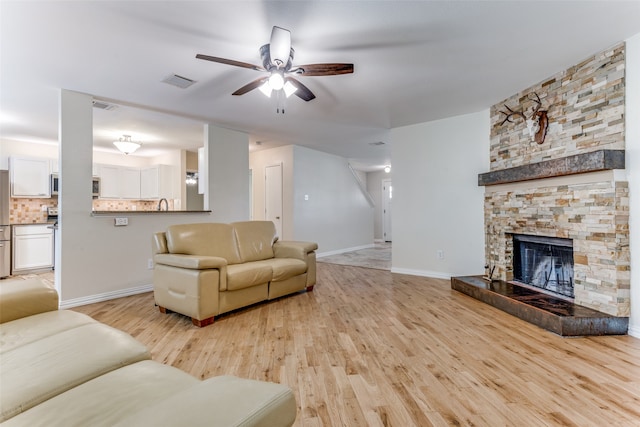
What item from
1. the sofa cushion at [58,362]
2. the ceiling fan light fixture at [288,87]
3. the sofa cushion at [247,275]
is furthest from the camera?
the sofa cushion at [247,275]

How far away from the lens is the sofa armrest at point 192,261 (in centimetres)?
260

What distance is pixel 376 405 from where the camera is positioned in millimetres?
1559

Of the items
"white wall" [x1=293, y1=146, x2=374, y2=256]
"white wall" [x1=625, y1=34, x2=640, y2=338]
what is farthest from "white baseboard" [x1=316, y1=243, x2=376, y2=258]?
"white wall" [x1=625, y1=34, x2=640, y2=338]

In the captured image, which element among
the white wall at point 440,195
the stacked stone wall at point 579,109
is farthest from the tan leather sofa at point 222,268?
the stacked stone wall at point 579,109

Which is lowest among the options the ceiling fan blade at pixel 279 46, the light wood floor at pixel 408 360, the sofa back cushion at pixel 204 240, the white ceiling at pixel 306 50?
the light wood floor at pixel 408 360

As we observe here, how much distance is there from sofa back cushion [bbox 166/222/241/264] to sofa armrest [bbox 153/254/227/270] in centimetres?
17

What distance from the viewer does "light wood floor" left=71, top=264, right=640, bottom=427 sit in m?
1.51

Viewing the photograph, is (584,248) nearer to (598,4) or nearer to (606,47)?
(606,47)

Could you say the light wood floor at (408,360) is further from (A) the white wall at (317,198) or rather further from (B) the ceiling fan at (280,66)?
(A) the white wall at (317,198)

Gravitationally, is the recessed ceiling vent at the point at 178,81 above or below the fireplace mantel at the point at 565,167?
above

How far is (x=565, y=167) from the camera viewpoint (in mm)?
2729

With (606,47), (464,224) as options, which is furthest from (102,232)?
(606,47)

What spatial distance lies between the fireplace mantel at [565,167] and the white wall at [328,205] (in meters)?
3.60

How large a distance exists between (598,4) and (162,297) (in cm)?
425
